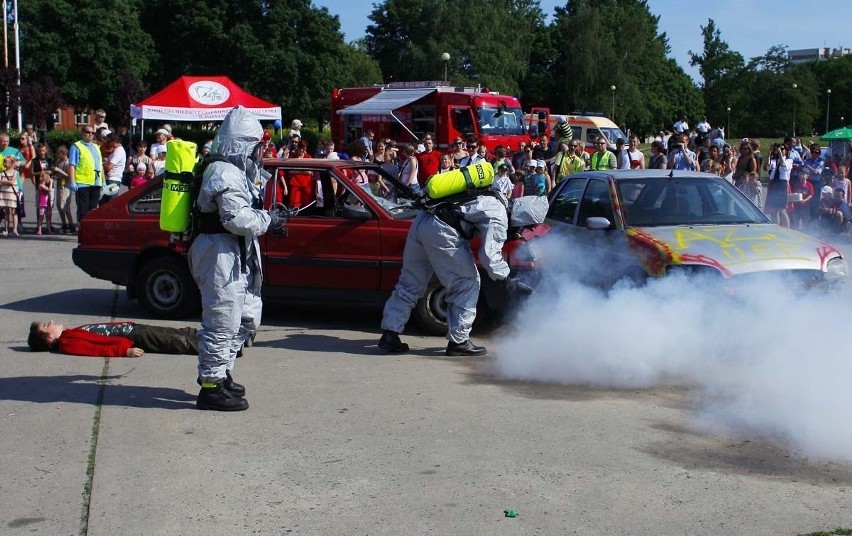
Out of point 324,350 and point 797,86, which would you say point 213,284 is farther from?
point 797,86

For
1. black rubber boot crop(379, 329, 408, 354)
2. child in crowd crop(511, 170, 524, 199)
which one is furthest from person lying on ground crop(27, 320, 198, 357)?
child in crowd crop(511, 170, 524, 199)

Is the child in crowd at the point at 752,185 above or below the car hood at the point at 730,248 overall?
above

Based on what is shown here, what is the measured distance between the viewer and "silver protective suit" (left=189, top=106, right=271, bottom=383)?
5824 mm

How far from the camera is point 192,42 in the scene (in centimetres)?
6144

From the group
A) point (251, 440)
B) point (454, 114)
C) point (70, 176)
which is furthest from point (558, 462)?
point (454, 114)

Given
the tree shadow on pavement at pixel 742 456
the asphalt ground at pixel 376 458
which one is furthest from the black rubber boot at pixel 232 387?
the tree shadow on pavement at pixel 742 456

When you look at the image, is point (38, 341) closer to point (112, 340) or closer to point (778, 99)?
point (112, 340)

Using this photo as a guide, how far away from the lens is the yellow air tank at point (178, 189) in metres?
6.03

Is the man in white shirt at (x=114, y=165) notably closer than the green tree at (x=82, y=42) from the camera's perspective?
Yes

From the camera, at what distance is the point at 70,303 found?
10266mm

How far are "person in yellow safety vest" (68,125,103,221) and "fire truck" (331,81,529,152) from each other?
9.50 meters

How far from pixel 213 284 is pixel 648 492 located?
2867 mm

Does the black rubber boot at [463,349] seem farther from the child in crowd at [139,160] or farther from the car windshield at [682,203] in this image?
the child in crowd at [139,160]

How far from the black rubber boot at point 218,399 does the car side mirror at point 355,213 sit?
299cm
